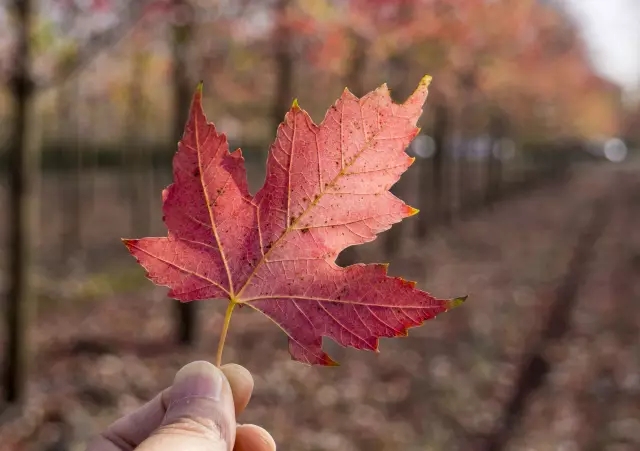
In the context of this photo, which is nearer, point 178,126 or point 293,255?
point 293,255

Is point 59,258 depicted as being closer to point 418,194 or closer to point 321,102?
point 321,102

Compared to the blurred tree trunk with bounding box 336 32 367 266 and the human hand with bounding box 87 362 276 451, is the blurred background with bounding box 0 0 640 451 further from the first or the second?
the human hand with bounding box 87 362 276 451

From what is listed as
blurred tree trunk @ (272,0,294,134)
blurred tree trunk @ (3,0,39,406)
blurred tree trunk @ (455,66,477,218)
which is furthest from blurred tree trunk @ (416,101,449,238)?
blurred tree trunk @ (3,0,39,406)

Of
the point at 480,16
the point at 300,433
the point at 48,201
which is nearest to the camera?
the point at 300,433

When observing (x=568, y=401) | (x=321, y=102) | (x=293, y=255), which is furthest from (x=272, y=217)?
(x=321, y=102)

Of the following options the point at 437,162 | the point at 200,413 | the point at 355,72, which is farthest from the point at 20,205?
the point at 437,162

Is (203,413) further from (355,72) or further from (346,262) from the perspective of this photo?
(355,72)
